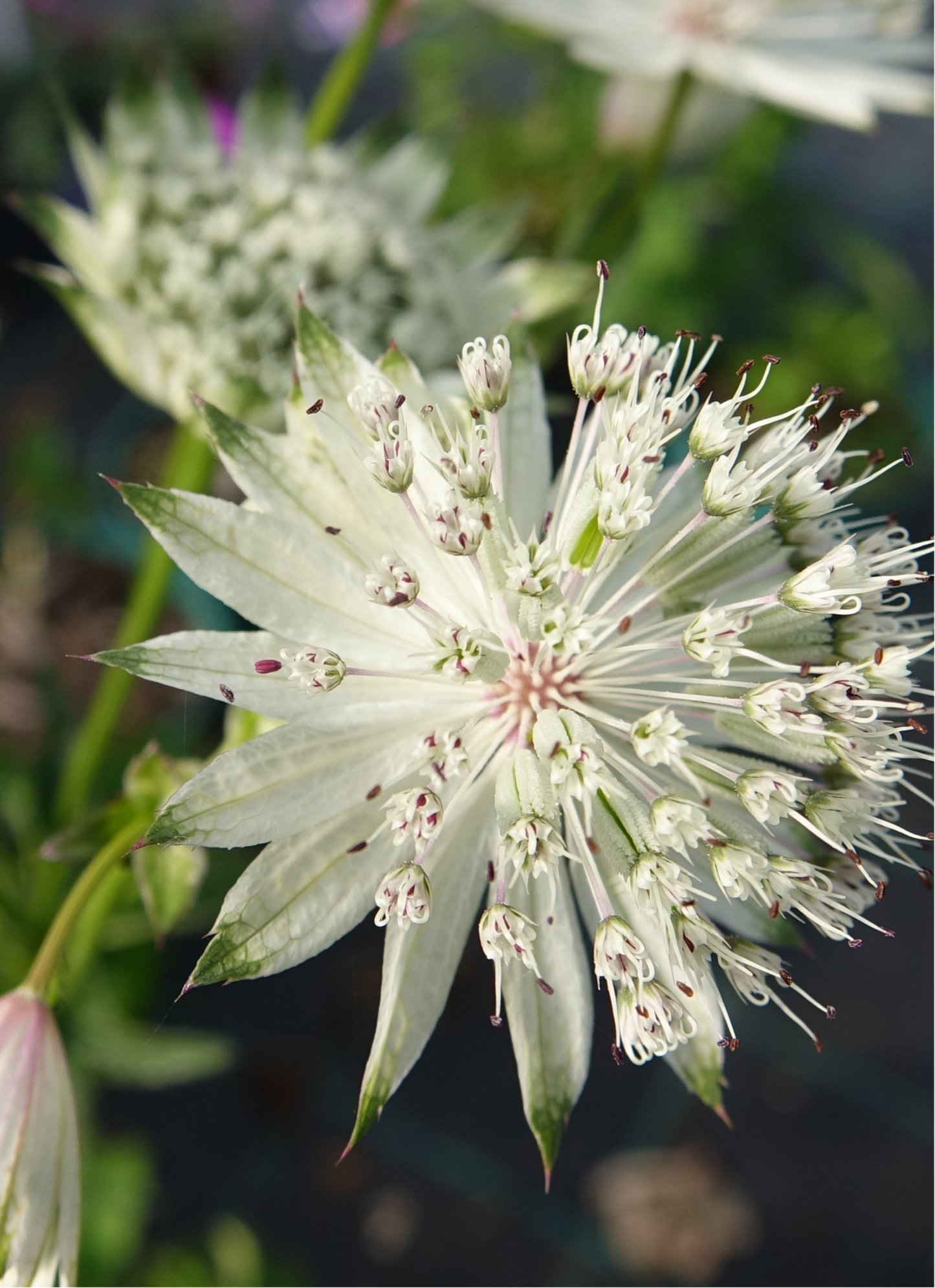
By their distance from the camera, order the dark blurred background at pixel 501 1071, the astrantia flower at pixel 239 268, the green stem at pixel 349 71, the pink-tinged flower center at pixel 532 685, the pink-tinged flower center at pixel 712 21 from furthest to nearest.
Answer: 1. the dark blurred background at pixel 501 1071
2. the pink-tinged flower center at pixel 712 21
3. the green stem at pixel 349 71
4. the astrantia flower at pixel 239 268
5. the pink-tinged flower center at pixel 532 685

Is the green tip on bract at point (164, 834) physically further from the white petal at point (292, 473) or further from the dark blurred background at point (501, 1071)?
the dark blurred background at point (501, 1071)

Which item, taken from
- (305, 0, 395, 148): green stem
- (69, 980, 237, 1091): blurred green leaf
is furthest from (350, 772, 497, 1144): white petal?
(305, 0, 395, 148): green stem

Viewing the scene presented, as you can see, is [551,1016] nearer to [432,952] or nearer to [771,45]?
[432,952]

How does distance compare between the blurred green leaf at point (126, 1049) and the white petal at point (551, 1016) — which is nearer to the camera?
the white petal at point (551, 1016)

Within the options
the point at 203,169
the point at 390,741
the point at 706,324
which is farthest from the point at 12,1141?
the point at 706,324

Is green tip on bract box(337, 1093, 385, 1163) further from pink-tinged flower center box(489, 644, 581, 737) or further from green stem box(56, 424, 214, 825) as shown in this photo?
green stem box(56, 424, 214, 825)

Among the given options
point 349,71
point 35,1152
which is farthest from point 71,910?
point 349,71

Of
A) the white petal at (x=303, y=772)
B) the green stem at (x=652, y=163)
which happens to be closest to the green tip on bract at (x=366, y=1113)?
the white petal at (x=303, y=772)
